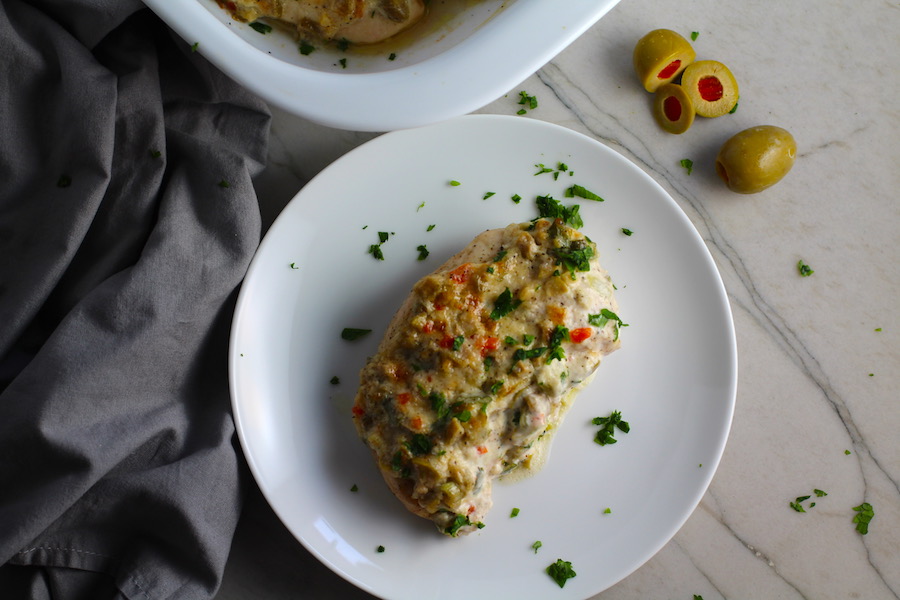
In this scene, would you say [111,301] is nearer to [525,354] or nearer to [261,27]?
[261,27]

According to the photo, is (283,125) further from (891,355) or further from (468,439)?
(891,355)

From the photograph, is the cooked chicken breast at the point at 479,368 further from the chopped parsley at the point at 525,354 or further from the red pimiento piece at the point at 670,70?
the red pimiento piece at the point at 670,70

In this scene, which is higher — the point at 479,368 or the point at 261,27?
the point at 261,27

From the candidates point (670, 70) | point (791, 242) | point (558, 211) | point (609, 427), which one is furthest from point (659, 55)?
point (609, 427)

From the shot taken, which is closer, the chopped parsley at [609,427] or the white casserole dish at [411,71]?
the white casserole dish at [411,71]

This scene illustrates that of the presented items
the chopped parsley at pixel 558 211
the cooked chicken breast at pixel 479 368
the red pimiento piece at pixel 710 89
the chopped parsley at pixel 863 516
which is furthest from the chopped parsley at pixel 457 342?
the chopped parsley at pixel 863 516

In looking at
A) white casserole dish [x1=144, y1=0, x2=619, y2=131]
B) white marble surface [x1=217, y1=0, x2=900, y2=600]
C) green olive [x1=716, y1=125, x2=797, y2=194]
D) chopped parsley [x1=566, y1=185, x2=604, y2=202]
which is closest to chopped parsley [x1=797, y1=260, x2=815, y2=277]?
white marble surface [x1=217, y1=0, x2=900, y2=600]
